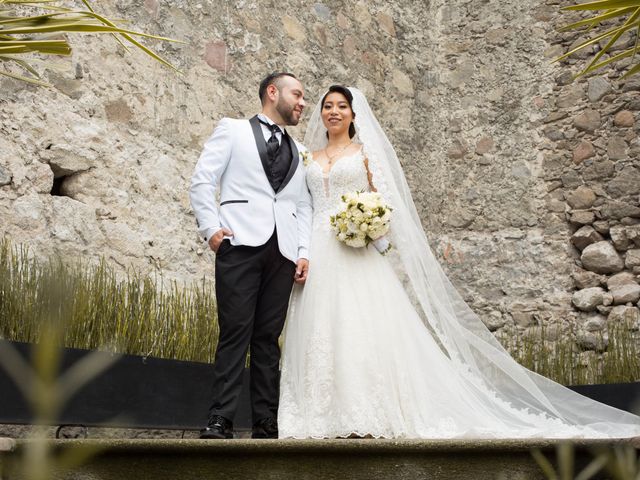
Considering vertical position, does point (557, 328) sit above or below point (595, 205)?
below

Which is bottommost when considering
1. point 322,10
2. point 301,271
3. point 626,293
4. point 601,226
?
point 626,293

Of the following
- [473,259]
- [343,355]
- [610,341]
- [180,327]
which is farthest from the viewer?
[473,259]

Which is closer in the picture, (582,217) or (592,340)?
(592,340)

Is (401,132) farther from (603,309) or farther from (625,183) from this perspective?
(603,309)

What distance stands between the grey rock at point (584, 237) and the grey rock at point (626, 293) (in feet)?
1.33

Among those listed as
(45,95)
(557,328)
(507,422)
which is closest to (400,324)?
(507,422)

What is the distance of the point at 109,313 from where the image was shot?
388cm

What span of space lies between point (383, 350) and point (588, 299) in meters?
3.26

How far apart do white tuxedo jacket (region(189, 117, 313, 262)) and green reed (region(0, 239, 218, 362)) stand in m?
0.65

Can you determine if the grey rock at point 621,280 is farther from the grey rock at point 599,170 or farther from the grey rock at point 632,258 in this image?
the grey rock at point 599,170

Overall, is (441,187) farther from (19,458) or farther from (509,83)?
(19,458)

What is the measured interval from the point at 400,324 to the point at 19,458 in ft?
6.21

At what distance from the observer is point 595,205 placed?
6.20 meters

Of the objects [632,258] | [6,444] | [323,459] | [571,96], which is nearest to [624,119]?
[571,96]
